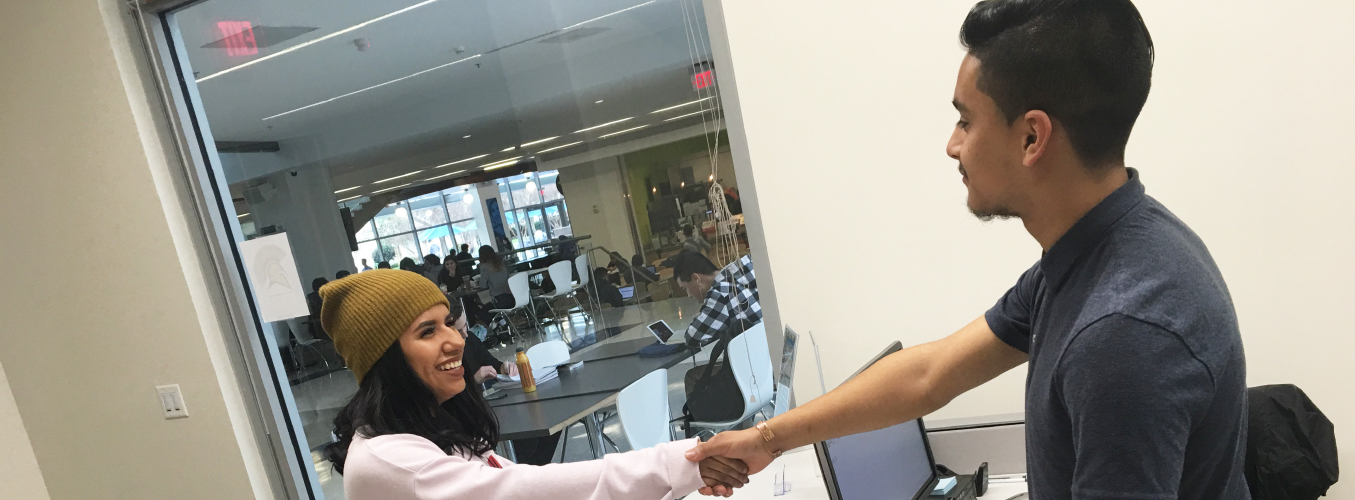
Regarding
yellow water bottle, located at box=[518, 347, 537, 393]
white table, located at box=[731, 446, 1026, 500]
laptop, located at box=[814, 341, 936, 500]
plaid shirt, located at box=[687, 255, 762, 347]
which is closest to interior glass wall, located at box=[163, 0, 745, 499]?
plaid shirt, located at box=[687, 255, 762, 347]

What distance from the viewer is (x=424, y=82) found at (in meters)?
2.95

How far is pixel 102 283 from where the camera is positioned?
3119mm

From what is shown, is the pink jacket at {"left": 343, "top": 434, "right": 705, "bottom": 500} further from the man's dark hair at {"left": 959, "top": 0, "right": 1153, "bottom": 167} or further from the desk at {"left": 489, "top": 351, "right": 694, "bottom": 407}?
the desk at {"left": 489, "top": 351, "right": 694, "bottom": 407}

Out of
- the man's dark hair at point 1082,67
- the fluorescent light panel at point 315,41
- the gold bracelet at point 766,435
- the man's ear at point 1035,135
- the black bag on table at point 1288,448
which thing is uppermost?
the fluorescent light panel at point 315,41

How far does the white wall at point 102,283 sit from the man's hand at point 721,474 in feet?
7.31

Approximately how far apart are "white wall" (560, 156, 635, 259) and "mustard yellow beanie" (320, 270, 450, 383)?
1243 millimetres

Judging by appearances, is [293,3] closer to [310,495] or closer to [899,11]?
[310,495]

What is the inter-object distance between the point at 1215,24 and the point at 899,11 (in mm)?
708

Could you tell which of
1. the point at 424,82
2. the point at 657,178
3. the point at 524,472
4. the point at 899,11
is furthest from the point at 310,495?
the point at 899,11

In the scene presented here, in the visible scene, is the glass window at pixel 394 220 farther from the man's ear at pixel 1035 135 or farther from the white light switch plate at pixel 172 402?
the man's ear at pixel 1035 135

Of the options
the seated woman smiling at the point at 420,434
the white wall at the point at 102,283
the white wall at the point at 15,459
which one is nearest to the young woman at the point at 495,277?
the white wall at the point at 102,283

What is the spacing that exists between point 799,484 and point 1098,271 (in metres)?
1.49

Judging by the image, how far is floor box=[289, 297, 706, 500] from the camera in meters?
2.93

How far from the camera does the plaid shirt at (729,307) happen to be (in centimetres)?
261
